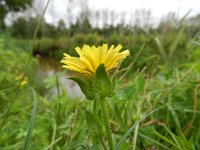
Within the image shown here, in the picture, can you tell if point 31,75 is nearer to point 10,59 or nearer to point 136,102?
point 10,59

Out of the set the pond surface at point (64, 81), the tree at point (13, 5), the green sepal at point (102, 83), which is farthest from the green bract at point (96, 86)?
the tree at point (13, 5)

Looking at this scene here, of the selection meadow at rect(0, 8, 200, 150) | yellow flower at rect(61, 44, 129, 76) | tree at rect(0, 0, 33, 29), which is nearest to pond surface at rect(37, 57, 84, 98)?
meadow at rect(0, 8, 200, 150)

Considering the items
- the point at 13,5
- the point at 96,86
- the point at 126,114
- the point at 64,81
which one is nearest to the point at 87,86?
the point at 96,86

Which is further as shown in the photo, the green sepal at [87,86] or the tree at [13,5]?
the tree at [13,5]

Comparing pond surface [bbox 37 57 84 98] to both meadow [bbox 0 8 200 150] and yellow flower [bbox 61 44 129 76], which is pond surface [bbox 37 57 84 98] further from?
yellow flower [bbox 61 44 129 76]

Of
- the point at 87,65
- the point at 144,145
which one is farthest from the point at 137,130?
→ the point at 87,65

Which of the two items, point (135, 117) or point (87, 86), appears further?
point (135, 117)

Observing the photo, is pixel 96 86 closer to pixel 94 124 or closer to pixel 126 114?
pixel 94 124

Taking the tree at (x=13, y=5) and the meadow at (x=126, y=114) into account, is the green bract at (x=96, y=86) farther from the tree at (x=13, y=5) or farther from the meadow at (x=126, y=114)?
the tree at (x=13, y=5)
